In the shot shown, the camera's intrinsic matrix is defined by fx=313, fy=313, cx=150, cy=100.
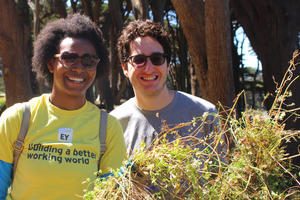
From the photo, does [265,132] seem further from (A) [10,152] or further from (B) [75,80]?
(A) [10,152]

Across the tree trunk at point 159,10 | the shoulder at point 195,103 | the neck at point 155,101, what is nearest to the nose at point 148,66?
the neck at point 155,101

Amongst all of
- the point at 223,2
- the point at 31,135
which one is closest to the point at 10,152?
the point at 31,135

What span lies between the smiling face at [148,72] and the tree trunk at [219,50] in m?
1.76

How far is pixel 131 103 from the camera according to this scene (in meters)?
2.50

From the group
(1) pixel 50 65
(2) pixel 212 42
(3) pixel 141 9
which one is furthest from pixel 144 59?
(3) pixel 141 9

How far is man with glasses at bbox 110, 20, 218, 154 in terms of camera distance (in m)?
2.28

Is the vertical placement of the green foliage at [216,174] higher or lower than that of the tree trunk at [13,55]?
lower

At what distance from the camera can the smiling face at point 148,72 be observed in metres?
2.29

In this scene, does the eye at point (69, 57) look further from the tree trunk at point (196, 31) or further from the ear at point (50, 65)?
the tree trunk at point (196, 31)

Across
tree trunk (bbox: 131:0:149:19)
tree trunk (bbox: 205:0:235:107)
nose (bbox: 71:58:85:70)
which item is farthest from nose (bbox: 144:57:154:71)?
tree trunk (bbox: 131:0:149:19)

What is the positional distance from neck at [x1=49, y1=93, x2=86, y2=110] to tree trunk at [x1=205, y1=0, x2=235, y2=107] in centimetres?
237

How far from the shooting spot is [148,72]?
2.28m

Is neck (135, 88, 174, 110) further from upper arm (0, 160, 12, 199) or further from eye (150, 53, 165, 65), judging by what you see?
upper arm (0, 160, 12, 199)

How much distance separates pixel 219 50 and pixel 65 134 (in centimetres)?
264
